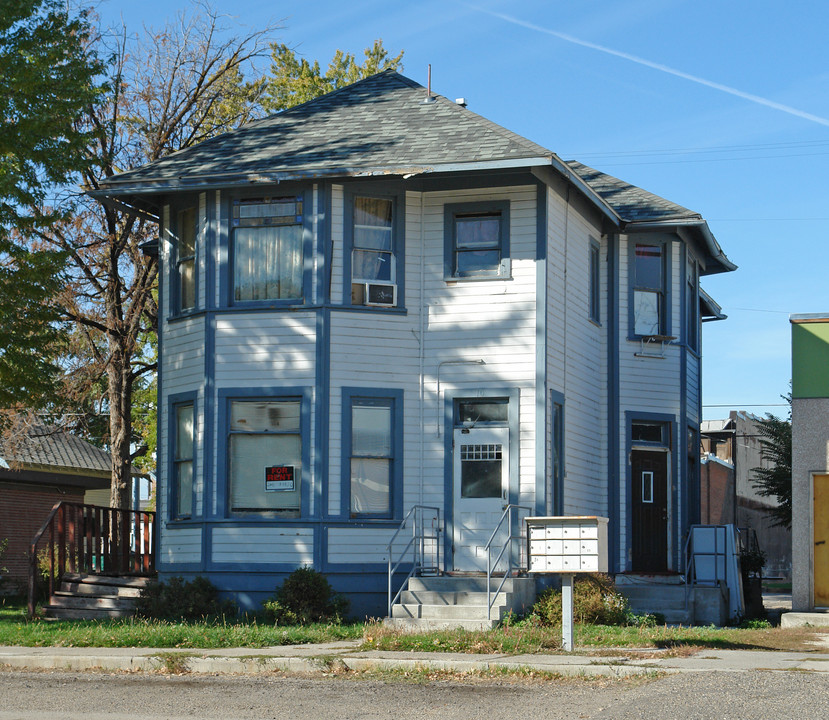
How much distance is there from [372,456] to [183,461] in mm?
3355

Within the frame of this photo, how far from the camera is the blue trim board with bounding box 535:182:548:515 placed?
1853 cm

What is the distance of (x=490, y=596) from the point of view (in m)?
16.8

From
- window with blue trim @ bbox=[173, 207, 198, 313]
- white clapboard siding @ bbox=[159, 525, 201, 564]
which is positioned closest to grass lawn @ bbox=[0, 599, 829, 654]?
white clapboard siding @ bbox=[159, 525, 201, 564]

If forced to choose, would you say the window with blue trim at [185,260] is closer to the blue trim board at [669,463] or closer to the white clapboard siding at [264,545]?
the white clapboard siding at [264,545]

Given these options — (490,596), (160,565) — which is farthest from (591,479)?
(160,565)

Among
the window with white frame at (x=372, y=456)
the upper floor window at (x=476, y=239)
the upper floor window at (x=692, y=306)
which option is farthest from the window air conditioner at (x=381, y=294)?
the upper floor window at (x=692, y=306)

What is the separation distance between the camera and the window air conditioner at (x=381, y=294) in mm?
19219

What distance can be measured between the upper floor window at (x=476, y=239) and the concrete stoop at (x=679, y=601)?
19.5 feet

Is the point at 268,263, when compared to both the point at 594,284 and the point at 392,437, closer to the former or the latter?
the point at 392,437

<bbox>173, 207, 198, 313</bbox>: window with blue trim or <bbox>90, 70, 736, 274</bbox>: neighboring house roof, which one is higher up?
<bbox>90, 70, 736, 274</bbox>: neighboring house roof

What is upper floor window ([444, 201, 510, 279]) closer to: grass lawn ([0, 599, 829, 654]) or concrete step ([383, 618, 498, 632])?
concrete step ([383, 618, 498, 632])

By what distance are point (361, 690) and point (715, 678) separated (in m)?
3.43

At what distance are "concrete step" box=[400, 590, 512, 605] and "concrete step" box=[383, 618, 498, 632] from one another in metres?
0.87

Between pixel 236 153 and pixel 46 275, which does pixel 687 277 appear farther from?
pixel 46 275
